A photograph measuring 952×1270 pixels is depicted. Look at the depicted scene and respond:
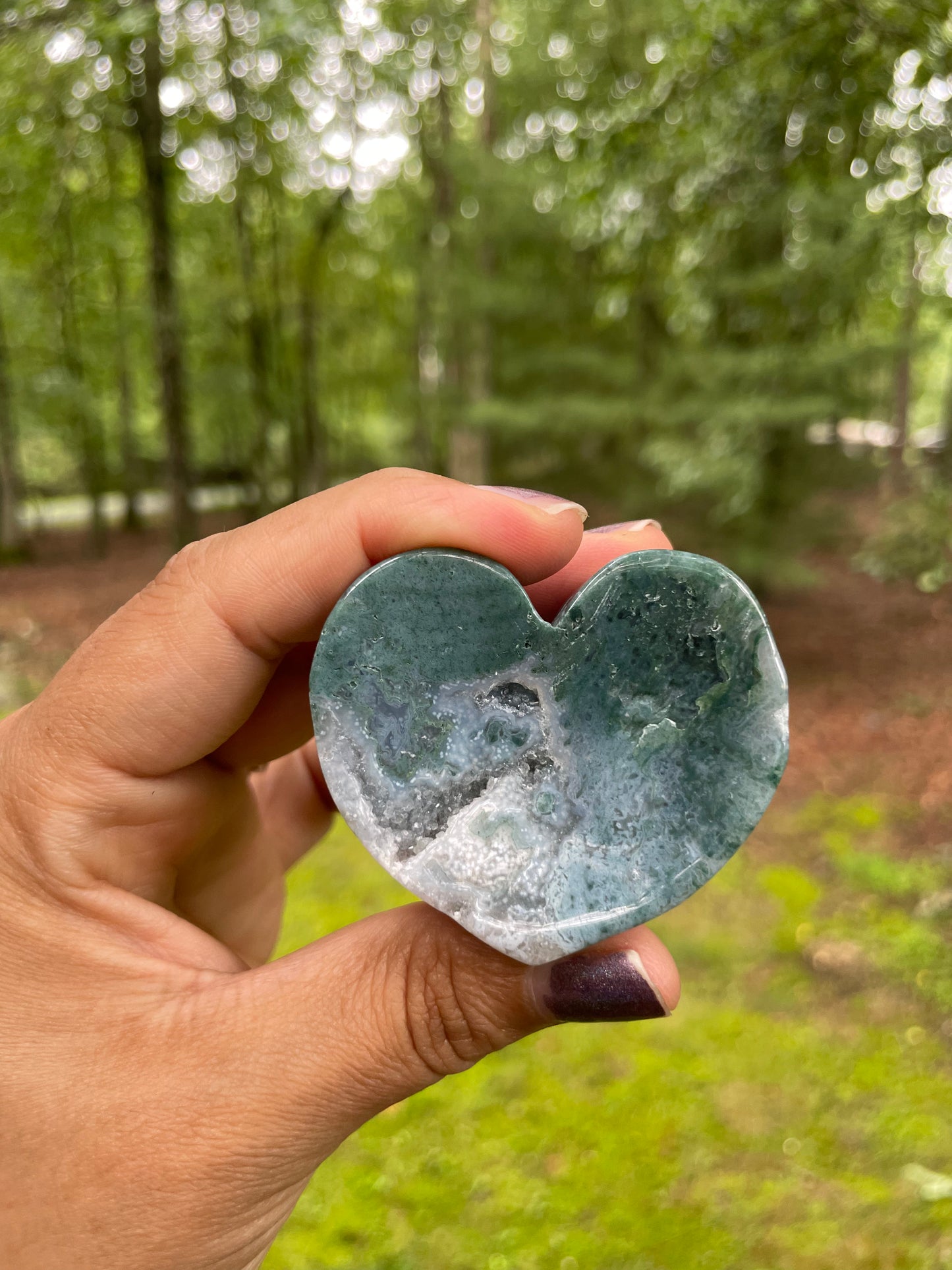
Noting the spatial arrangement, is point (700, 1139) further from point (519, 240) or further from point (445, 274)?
point (519, 240)

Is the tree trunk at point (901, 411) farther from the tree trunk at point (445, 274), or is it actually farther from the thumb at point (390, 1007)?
the thumb at point (390, 1007)

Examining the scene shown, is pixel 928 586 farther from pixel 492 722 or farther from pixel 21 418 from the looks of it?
pixel 21 418

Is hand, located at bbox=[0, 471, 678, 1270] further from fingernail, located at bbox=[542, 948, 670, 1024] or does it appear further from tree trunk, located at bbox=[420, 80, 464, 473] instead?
tree trunk, located at bbox=[420, 80, 464, 473]

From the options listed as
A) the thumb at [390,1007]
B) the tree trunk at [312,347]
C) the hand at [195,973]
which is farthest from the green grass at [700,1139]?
the tree trunk at [312,347]

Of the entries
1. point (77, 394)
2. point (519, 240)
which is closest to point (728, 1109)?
point (519, 240)

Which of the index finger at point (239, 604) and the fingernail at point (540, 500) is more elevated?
the fingernail at point (540, 500)

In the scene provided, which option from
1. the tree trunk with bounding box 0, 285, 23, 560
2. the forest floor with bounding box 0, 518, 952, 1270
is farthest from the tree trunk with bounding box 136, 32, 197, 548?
the tree trunk with bounding box 0, 285, 23, 560
